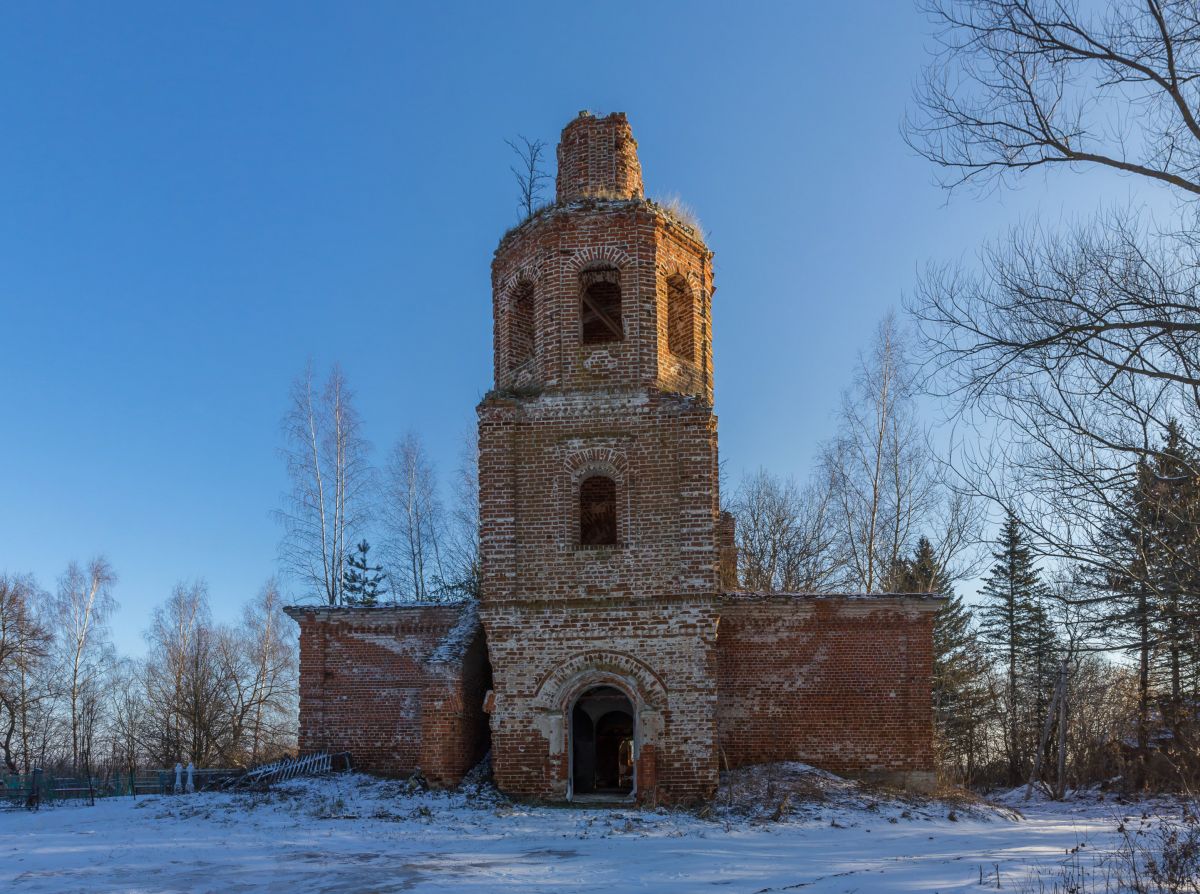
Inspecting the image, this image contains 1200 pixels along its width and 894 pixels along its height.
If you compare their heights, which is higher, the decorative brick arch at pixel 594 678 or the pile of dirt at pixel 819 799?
the decorative brick arch at pixel 594 678

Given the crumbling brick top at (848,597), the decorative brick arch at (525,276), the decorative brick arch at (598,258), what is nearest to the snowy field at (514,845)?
the crumbling brick top at (848,597)

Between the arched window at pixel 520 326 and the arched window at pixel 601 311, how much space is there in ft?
3.18

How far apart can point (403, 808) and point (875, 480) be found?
14.3 metres

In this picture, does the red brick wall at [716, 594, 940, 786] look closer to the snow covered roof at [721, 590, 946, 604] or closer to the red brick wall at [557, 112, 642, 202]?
the snow covered roof at [721, 590, 946, 604]

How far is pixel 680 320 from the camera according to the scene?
16.3 metres

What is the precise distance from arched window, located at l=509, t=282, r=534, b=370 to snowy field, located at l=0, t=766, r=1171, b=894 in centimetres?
721

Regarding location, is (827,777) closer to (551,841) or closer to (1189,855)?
(551,841)

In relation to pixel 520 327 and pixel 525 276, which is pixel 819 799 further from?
pixel 525 276

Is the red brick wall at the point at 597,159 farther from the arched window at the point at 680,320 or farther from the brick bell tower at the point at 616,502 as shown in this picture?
the arched window at the point at 680,320

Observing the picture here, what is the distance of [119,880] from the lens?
907cm

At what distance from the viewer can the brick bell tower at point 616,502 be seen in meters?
14.0

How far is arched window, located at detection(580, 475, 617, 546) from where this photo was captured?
1650cm

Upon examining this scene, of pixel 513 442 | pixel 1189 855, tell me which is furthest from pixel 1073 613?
pixel 513 442

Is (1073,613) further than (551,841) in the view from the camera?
No
